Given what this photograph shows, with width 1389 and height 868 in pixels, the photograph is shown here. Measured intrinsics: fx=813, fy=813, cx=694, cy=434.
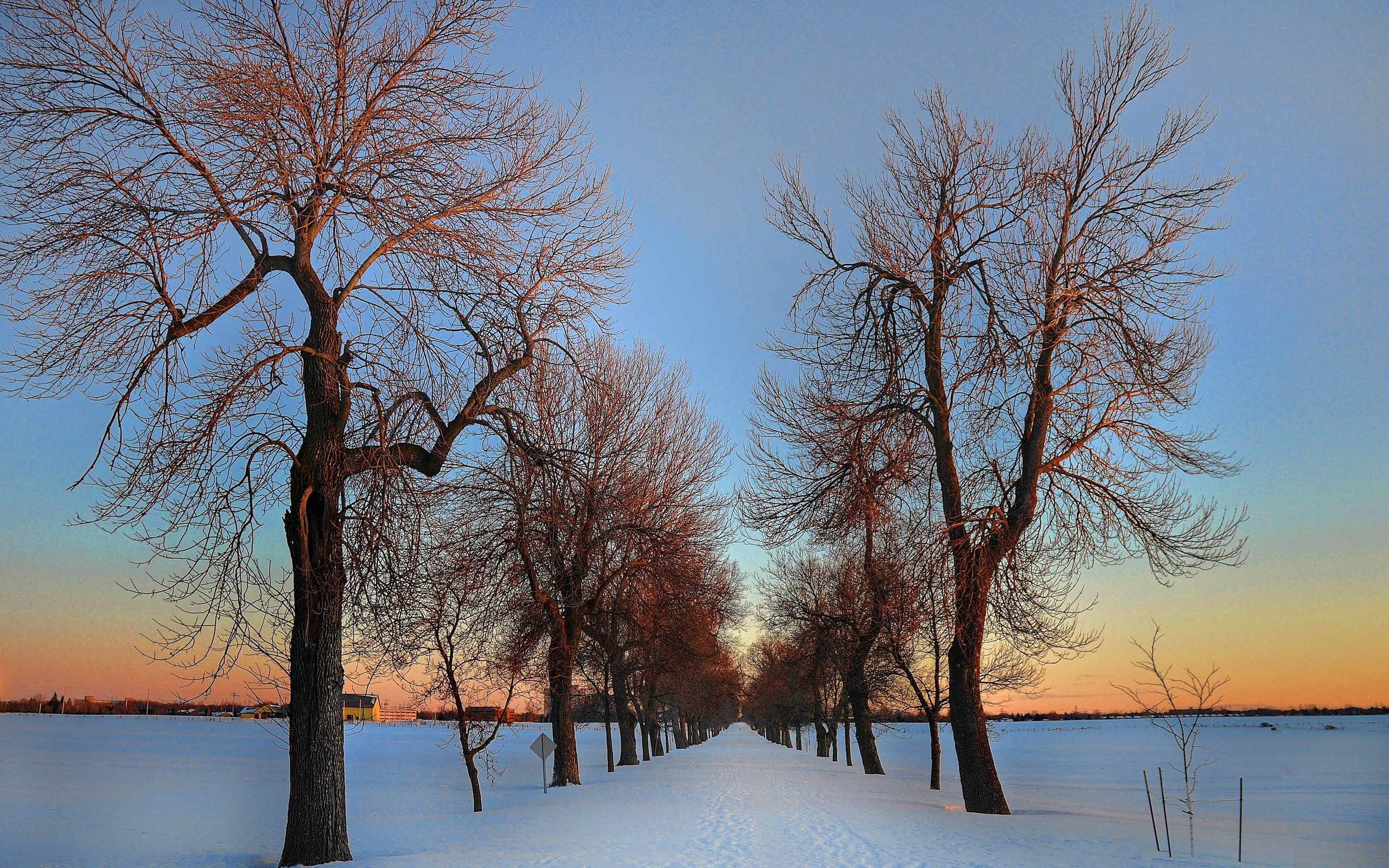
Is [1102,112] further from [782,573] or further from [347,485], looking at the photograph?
[782,573]

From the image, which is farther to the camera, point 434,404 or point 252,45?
point 434,404

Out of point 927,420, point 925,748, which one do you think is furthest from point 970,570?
point 925,748

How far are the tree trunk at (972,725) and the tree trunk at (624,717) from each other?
1636 cm

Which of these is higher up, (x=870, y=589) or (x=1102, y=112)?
(x=1102, y=112)

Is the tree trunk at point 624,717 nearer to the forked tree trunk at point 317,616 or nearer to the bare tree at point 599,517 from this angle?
the bare tree at point 599,517

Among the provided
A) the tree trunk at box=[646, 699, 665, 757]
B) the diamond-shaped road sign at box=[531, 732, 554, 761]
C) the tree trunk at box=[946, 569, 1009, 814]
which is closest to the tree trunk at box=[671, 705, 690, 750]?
the tree trunk at box=[646, 699, 665, 757]

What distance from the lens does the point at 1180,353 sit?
1454 centimetres

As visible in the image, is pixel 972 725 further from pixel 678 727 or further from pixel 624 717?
pixel 678 727

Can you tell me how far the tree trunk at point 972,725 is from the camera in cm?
1485

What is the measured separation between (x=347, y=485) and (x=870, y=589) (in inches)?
519

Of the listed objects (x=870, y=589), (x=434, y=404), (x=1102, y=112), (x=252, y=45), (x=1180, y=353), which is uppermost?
(x=1102, y=112)

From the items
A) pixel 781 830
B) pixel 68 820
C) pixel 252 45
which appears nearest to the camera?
pixel 252 45

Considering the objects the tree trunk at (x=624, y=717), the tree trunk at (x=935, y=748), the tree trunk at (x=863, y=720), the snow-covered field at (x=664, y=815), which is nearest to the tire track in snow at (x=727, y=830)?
the snow-covered field at (x=664, y=815)

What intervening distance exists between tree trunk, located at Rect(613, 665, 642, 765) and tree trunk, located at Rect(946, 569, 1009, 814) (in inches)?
644
